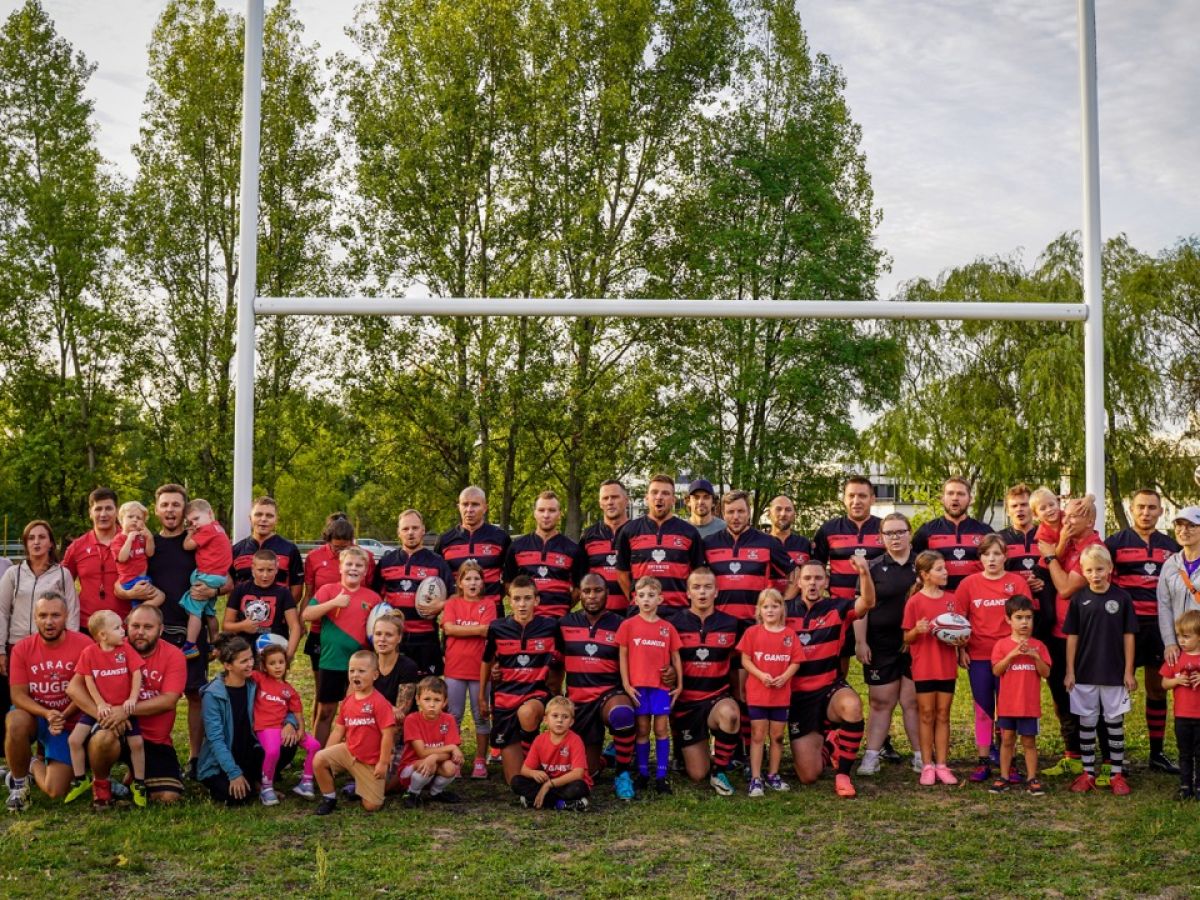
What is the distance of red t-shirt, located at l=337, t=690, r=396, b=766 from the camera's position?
6.20 metres

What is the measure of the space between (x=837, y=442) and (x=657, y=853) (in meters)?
18.6

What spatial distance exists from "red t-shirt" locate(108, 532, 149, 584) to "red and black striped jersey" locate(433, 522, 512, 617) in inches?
73.3

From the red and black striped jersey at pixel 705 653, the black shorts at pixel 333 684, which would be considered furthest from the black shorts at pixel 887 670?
the black shorts at pixel 333 684

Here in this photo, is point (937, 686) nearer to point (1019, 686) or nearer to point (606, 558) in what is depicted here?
point (1019, 686)

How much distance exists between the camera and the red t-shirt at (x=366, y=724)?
6.20m

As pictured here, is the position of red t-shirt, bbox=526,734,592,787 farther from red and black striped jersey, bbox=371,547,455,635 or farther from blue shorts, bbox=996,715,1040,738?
blue shorts, bbox=996,715,1040,738

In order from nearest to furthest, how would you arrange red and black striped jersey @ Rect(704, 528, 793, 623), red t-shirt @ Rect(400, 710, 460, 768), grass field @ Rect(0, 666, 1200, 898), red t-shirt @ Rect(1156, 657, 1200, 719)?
1. grass field @ Rect(0, 666, 1200, 898)
2. red t-shirt @ Rect(1156, 657, 1200, 719)
3. red t-shirt @ Rect(400, 710, 460, 768)
4. red and black striped jersey @ Rect(704, 528, 793, 623)

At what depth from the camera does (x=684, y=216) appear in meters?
22.9

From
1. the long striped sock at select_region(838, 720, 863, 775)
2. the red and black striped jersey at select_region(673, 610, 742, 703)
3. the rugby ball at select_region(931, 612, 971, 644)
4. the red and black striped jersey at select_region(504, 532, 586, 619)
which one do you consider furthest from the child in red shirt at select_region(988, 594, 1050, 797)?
the red and black striped jersey at select_region(504, 532, 586, 619)

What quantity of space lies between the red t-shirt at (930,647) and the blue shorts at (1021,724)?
39 cm

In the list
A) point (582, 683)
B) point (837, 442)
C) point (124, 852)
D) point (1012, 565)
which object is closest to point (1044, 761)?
point (1012, 565)

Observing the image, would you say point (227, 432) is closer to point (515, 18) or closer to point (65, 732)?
point (515, 18)

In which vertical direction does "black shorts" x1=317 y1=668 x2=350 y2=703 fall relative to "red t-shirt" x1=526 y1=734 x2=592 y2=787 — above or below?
above

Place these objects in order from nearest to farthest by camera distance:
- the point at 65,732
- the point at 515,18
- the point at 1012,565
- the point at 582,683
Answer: the point at 65,732
the point at 582,683
the point at 1012,565
the point at 515,18
